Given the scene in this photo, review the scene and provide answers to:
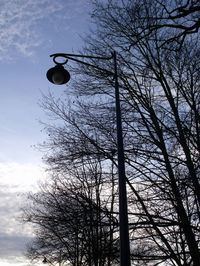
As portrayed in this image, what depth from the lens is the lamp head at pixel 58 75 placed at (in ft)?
20.9

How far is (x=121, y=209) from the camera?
412cm

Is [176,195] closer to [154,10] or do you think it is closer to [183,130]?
[183,130]

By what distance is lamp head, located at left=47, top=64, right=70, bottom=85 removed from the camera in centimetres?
638

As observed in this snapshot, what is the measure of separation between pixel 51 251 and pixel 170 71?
52.6 feet

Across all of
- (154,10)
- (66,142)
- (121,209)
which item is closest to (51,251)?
(66,142)

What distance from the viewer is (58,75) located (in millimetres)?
→ 6391

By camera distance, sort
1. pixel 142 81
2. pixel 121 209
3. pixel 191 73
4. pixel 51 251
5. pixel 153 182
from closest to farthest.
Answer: pixel 121 209 < pixel 153 182 < pixel 191 73 < pixel 142 81 < pixel 51 251

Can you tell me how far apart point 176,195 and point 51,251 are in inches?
604

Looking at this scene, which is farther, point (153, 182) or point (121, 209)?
point (153, 182)

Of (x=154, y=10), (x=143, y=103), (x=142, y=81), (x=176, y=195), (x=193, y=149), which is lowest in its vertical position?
(x=176, y=195)

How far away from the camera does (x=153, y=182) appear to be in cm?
949

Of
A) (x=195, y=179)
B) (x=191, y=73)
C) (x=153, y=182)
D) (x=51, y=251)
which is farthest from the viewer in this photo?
(x=51, y=251)

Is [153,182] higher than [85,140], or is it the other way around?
[85,140]

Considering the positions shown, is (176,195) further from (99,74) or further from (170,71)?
(99,74)
